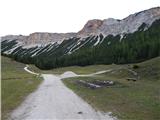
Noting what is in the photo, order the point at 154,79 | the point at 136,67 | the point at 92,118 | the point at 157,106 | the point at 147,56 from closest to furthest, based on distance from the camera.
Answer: the point at 92,118
the point at 157,106
the point at 154,79
the point at 136,67
the point at 147,56

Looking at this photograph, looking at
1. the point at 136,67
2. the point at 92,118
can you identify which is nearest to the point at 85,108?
the point at 92,118

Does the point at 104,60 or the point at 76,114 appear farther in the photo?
the point at 104,60

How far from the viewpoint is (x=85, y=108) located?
930 inches

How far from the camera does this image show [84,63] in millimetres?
165750

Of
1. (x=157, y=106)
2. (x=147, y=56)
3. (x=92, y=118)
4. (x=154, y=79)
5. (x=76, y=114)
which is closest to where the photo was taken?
(x=92, y=118)

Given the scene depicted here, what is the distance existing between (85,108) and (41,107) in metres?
3.48

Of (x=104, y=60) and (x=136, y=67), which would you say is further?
(x=104, y=60)

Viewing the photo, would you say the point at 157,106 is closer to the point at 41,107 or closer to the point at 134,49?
the point at 41,107

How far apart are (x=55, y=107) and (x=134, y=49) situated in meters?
140

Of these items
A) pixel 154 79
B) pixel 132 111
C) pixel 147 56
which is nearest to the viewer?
pixel 132 111

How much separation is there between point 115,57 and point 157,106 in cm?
13359

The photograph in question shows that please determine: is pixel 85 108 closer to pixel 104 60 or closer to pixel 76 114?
pixel 76 114

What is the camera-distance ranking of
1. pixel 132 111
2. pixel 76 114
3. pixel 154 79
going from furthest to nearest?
pixel 154 79 → pixel 132 111 → pixel 76 114

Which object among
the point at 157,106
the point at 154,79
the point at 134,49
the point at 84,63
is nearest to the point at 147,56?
the point at 134,49
